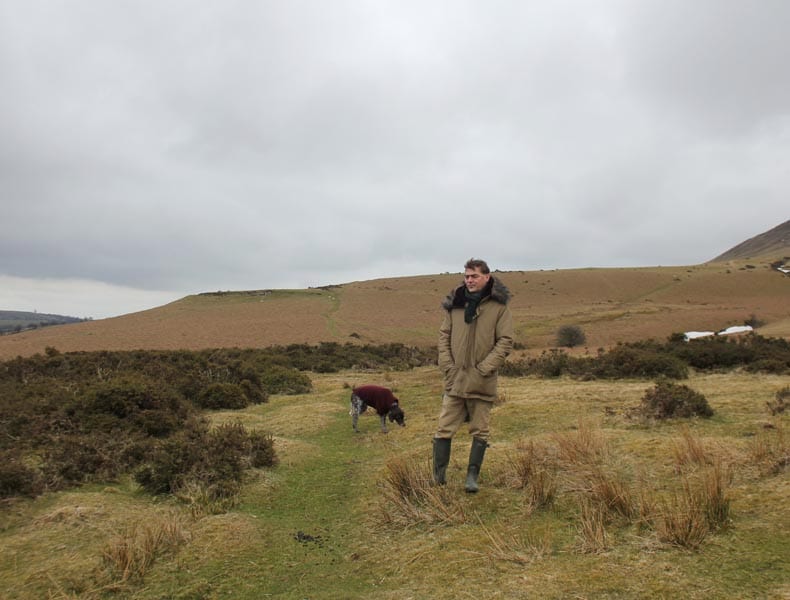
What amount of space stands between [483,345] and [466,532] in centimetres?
179

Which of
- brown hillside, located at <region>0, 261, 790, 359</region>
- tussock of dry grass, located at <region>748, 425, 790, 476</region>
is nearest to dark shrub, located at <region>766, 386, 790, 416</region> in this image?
tussock of dry grass, located at <region>748, 425, 790, 476</region>

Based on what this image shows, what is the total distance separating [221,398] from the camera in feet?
40.4

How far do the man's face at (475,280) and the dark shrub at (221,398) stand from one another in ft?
29.4

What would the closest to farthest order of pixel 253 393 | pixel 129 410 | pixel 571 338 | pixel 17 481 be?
1. pixel 17 481
2. pixel 129 410
3. pixel 253 393
4. pixel 571 338

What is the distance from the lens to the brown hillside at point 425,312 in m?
36.0

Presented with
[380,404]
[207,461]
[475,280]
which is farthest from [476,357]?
[380,404]

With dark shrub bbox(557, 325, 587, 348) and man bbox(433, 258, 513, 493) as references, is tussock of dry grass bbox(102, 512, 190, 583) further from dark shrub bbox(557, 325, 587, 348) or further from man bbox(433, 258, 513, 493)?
dark shrub bbox(557, 325, 587, 348)

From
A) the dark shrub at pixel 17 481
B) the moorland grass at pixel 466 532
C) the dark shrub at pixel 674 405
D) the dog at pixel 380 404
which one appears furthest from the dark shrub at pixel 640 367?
the dark shrub at pixel 17 481

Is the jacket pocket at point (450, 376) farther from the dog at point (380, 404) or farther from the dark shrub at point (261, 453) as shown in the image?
the dog at point (380, 404)

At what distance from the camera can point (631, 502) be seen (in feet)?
13.8

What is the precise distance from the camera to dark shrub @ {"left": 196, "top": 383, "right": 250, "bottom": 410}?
12.2 metres

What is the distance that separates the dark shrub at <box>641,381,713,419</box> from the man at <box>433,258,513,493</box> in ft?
13.7

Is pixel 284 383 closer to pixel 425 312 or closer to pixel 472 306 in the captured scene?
pixel 472 306

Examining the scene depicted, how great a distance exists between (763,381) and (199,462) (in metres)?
11.6
